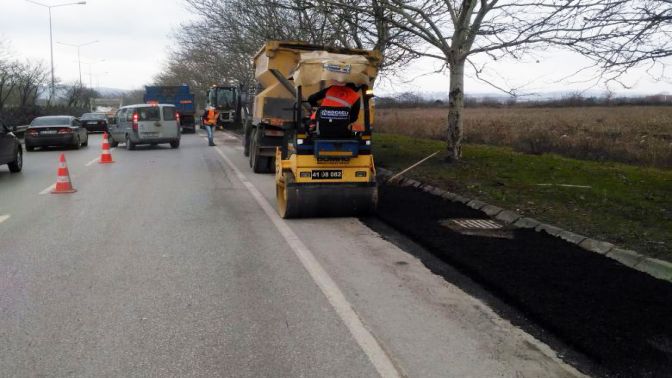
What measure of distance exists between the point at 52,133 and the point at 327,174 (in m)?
18.6

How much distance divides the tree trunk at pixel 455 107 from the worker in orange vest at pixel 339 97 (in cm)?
578

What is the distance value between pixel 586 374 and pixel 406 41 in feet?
45.9

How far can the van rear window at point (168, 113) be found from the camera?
24516 millimetres

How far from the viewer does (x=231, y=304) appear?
5379 mm

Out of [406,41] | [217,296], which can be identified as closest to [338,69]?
[217,296]

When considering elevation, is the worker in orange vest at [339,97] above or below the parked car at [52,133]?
above

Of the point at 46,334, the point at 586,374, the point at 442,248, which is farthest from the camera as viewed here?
the point at 442,248

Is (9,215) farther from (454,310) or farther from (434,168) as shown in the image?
(434,168)

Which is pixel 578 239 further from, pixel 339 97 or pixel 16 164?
pixel 16 164

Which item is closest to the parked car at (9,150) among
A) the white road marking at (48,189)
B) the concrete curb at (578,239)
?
the white road marking at (48,189)

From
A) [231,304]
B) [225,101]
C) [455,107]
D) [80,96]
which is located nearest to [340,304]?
[231,304]

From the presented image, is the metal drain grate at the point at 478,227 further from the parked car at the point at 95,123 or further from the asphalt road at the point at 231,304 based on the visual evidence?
the parked car at the point at 95,123

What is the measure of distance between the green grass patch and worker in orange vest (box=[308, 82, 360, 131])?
2.93 m

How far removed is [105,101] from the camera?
95.4m
